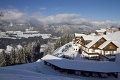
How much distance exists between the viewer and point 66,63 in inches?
1738

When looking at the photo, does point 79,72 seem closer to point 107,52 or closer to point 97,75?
point 97,75

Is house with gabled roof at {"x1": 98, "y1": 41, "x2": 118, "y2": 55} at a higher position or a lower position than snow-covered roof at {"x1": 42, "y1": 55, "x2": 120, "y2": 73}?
higher

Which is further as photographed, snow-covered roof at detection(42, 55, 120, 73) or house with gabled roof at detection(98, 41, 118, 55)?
house with gabled roof at detection(98, 41, 118, 55)

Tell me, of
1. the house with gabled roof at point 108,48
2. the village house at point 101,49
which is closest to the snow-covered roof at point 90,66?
the village house at point 101,49

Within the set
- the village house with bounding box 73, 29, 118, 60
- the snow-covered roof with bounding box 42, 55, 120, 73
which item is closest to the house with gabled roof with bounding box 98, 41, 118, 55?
the village house with bounding box 73, 29, 118, 60

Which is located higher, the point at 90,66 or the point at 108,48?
the point at 108,48

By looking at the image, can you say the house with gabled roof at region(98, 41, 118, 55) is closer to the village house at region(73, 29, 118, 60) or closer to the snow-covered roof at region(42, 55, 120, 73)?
the village house at region(73, 29, 118, 60)

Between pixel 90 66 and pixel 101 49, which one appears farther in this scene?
pixel 101 49

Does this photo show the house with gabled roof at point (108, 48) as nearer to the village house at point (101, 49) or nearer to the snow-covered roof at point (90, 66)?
the village house at point (101, 49)

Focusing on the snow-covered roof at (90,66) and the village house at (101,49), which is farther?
the village house at (101,49)

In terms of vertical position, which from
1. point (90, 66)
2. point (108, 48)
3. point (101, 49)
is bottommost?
point (90, 66)

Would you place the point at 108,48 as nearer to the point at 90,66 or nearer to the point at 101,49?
the point at 101,49

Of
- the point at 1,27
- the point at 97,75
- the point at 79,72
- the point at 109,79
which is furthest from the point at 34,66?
the point at 1,27

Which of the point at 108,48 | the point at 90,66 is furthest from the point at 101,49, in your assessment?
the point at 90,66
